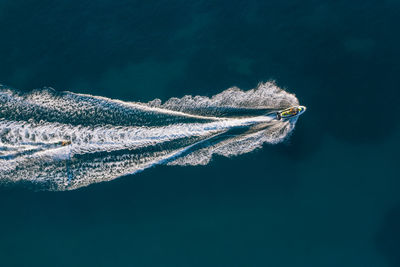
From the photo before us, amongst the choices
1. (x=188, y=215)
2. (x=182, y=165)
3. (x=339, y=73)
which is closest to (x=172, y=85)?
(x=182, y=165)

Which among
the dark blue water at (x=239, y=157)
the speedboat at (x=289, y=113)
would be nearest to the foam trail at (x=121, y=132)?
the speedboat at (x=289, y=113)

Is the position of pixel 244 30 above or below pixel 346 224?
above

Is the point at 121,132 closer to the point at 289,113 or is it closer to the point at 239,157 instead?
the point at 239,157

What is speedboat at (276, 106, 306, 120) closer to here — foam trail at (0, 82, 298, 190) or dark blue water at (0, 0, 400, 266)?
foam trail at (0, 82, 298, 190)

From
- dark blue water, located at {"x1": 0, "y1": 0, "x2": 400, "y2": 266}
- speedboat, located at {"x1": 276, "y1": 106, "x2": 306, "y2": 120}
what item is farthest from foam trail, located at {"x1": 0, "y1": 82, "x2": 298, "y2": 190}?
dark blue water, located at {"x1": 0, "y1": 0, "x2": 400, "y2": 266}

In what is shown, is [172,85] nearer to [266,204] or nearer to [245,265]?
[266,204]

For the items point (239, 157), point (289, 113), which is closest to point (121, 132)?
point (239, 157)
